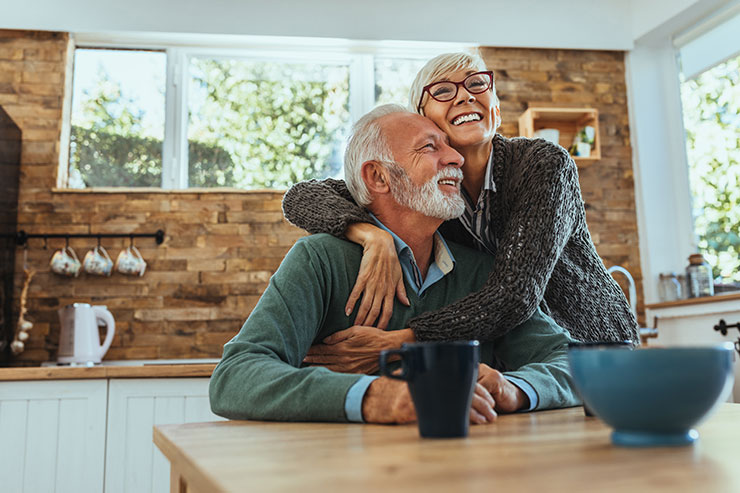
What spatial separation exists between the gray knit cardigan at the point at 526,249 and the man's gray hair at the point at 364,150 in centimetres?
4

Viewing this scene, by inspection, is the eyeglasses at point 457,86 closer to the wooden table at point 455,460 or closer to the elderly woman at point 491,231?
the elderly woman at point 491,231

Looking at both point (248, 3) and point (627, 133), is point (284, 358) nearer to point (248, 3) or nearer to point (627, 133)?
point (248, 3)

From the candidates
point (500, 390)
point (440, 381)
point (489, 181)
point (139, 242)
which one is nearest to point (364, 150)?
point (489, 181)

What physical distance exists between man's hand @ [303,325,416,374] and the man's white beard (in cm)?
30

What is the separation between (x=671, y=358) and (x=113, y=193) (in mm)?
3231

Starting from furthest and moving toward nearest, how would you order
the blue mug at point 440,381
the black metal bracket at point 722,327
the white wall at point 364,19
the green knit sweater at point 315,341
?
the white wall at point 364,19
the black metal bracket at point 722,327
the green knit sweater at point 315,341
the blue mug at point 440,381

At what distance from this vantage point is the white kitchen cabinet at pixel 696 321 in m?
2.87

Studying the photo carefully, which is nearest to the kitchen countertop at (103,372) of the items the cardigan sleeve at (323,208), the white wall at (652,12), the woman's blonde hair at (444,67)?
the cardigan sleeve at (323,208)

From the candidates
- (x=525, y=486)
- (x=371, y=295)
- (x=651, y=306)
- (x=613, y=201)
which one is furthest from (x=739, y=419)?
(x=613, y=201)

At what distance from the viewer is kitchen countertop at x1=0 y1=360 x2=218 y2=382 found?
7.82ft

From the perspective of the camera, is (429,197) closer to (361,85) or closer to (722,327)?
(722,327)

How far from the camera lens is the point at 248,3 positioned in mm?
3605

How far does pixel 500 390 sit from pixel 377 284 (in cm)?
36

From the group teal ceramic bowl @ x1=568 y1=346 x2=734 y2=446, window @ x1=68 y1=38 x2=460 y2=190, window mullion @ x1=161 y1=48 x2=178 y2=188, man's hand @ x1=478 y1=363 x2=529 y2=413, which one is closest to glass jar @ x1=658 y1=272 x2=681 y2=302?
window @ x1=68 y1=38 x2=460 y2=190
